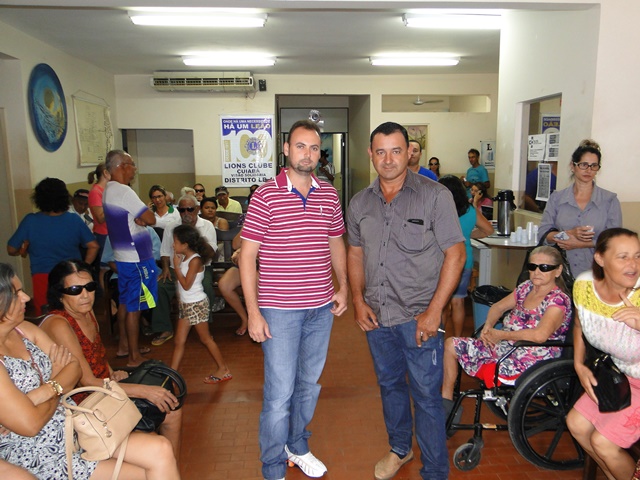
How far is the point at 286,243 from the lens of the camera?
2266 millimetres

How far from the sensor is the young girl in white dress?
3621 mm

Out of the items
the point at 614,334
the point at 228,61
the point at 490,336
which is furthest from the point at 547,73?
the point at 228,61

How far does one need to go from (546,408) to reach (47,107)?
6347mm

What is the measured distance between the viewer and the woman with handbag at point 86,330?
2.23 m

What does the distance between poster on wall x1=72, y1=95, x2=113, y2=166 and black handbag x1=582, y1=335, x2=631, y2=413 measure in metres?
7.03

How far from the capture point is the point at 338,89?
9.60m

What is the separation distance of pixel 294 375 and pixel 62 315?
1.09 m

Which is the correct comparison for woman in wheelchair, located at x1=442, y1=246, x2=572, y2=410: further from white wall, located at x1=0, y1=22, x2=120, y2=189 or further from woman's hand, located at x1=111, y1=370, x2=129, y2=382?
white wall, located at x1=0, y1=22, x2=120, y2=189

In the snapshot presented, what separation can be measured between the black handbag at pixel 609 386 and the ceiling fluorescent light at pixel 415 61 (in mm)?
6639

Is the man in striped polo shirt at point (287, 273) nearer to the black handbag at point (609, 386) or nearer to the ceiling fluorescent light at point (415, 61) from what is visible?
the black handbag at point (609, 386)

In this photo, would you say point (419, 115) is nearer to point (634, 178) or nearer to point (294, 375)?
point (634, 178)

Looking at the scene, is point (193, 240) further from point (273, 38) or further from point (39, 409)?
point (273, 38)

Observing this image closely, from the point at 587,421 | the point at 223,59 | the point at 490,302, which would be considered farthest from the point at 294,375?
the point at 223,59

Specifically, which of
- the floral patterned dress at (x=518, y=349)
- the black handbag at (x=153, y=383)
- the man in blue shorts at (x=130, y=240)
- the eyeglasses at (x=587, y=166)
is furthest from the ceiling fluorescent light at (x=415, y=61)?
the black handbag at (x=153, y=383)
